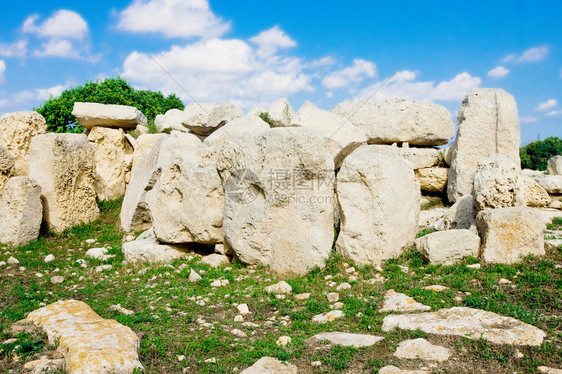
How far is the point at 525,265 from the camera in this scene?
6293 millimetres

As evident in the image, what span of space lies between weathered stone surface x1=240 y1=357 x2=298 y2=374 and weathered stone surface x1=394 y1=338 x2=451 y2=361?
1014 mm

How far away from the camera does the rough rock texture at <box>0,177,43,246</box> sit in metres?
9.55

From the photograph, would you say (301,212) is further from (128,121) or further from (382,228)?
(128,121)

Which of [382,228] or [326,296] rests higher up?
[382,228]

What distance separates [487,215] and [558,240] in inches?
52.8

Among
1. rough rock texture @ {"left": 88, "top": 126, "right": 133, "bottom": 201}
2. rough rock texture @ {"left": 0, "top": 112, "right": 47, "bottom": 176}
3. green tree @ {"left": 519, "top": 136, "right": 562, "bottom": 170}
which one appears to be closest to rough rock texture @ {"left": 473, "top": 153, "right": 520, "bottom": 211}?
rough rock texture @ {"left": 88, "top": 126, "right": 133, "bottom": 201}

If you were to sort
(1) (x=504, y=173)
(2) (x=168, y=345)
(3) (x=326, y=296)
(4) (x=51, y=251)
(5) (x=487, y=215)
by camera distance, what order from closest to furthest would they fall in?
1. (2) (x=168, y=345)
2. (3) (x=326, y=296)
3. (5) (x=487, y=215)
4. (1) (x=504, y=173)
5. (4) (x=51, y=251)

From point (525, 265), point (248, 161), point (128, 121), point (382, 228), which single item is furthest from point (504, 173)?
point (128, 121)

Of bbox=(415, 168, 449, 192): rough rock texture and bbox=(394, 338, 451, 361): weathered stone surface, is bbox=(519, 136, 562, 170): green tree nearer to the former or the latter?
bbox=(415, 168, 449, 192): rough rock texture

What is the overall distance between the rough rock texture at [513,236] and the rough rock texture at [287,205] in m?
2.38

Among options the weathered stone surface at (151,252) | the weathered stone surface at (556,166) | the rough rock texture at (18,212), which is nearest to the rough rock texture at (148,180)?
the weathered stone surface at (151,252)

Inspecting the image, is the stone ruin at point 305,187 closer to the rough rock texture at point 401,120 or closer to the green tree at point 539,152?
the rough rock texture at point 401,120

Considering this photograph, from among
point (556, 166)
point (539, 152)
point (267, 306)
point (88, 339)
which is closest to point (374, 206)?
point (267, 306)

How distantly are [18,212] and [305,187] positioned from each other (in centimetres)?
655
